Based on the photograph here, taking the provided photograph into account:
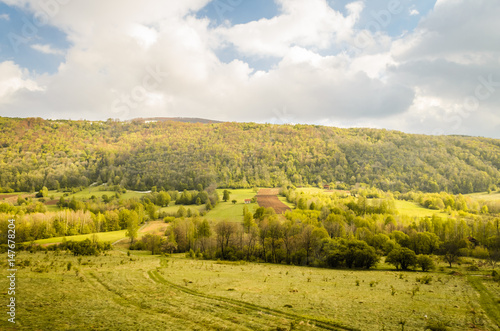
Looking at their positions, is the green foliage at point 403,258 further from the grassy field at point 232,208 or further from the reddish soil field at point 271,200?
the reddish soil field at point 271,200

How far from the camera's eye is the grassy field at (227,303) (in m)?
20.3

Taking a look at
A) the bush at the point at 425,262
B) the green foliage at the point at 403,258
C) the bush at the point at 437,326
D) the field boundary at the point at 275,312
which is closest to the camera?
the bush at the point at 437,326

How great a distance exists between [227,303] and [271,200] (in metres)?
117

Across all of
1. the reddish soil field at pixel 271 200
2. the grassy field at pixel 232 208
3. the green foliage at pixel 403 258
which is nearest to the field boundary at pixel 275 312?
the green foliage at pixel 403 258

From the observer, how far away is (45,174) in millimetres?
176250

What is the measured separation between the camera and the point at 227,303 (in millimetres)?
25703

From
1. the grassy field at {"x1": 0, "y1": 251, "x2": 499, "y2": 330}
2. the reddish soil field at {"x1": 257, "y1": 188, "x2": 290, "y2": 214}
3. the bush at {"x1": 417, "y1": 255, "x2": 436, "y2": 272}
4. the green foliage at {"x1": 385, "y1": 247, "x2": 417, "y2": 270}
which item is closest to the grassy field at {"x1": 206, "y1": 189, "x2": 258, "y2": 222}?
the reddish soil field at {"x1": 257, "y1": 188, "x2": 290, "y2": 214}

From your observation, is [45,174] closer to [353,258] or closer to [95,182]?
[95,182]

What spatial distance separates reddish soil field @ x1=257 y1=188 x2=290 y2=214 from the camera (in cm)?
12238

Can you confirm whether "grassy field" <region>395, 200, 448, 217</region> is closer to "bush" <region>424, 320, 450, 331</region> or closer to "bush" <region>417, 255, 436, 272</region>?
"bush" <region>417, 255, 436, 272</region>

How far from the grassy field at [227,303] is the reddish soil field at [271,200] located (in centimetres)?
8188

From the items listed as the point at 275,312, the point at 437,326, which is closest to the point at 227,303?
the point at 275,312

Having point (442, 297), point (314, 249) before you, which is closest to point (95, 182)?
point (314, 249)

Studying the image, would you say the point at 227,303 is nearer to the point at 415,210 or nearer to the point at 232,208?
the point at 232,208
